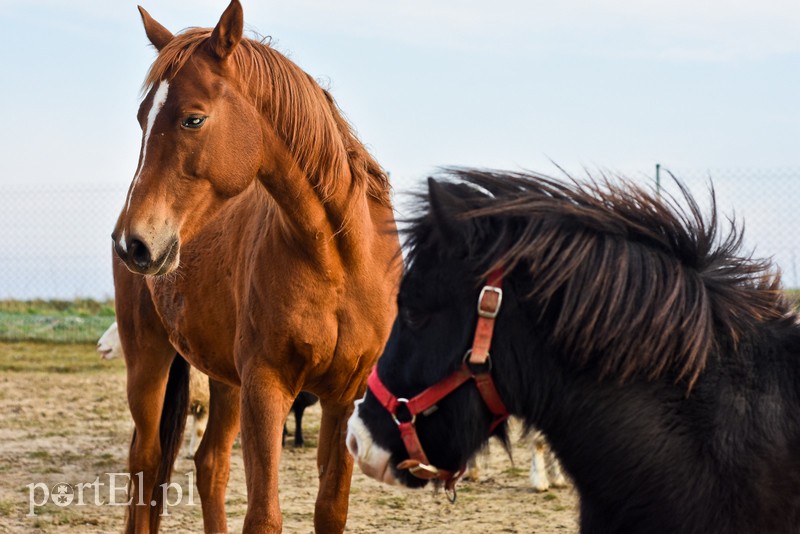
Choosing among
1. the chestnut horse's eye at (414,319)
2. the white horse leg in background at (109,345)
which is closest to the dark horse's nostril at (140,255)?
the chestnut horse's eye at (414,319)

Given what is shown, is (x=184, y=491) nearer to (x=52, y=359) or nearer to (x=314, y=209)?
(x=314, y=209)

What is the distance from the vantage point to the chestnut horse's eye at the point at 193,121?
374 cm

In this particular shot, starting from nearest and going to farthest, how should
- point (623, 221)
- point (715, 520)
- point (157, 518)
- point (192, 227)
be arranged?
point (715, 520)
point (623, 221)
point (192, 227)
point (157, 518)

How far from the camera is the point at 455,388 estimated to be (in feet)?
7.78

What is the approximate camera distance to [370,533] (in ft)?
18.9

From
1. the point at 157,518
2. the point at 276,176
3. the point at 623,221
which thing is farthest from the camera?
the point at 157,518

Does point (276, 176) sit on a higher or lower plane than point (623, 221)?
higher

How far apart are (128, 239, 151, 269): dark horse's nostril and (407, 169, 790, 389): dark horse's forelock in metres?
1.48

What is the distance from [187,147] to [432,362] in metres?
1.73

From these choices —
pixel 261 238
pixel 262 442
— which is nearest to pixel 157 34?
pixel 261 238

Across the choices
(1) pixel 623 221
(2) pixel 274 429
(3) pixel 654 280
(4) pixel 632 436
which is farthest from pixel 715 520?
(2) pixel 274 429

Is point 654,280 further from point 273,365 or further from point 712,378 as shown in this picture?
point 273,365

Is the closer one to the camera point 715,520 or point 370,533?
point 715,520

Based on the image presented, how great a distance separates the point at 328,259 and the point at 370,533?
7.07 ft
